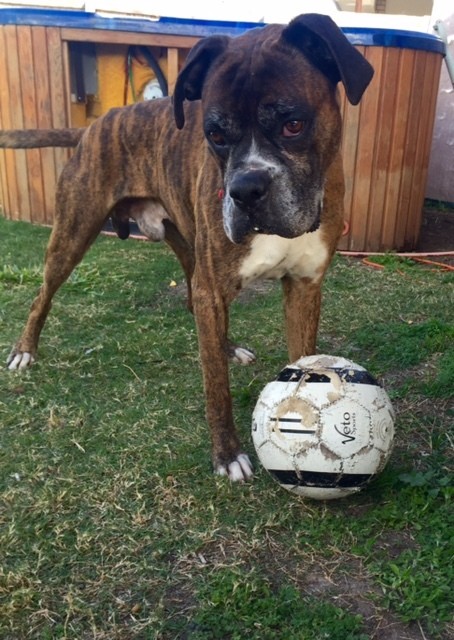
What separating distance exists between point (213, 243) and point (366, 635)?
1587 mm

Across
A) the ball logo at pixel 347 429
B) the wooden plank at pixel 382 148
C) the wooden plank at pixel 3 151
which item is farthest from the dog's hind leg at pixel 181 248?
the wooden plank at pixel 3 151

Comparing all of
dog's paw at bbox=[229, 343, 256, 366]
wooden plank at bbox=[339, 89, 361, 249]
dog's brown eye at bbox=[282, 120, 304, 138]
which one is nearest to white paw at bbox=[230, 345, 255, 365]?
dog's paw at bbox=[229, 343, 256, 366]

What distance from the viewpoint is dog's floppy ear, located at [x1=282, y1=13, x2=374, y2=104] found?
243 cm

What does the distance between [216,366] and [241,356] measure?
44.0 inches

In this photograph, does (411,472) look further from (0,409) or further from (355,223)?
(355,223)

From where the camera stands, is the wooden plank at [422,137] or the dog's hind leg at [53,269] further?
the wooden plank at [422,137]

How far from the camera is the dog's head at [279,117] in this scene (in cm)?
242

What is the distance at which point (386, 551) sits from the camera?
231 centimetres

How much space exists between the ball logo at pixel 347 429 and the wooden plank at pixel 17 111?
5.81 metres

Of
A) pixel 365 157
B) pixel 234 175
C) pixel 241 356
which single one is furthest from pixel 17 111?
pixel 234 175

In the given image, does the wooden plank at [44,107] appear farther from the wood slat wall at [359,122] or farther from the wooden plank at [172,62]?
the wooden plank at [172,62]

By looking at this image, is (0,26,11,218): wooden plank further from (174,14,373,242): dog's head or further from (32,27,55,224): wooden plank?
(174,14,373,242): dog's head

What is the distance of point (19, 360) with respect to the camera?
13.0ft

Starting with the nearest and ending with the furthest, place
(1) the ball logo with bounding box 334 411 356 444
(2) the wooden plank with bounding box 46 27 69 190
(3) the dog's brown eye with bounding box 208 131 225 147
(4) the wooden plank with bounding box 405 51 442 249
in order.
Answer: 1. (1) the ball logo with bounding box 334 411 356 444
2. (3) the dog's brown eye with bounding box 208 131 225 147
3. (4) the wooden plank with bounding box 405 51 442 249
4. (2) the wooden plank with bounding box 46 27 69 190
